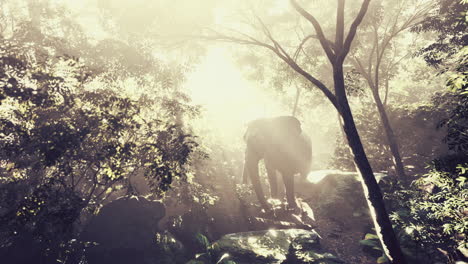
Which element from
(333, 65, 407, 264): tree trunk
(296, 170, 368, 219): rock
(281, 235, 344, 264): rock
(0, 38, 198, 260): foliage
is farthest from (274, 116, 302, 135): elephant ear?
(0, 38, 198, 260): foliage

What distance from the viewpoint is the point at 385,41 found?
557 inches

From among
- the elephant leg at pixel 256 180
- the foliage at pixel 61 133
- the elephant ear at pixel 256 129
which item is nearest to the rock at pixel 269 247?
the elephant leg at pixel 256 180

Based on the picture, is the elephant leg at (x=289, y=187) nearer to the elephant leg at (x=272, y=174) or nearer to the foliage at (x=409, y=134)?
the elephant leg at (x=272, y=174)

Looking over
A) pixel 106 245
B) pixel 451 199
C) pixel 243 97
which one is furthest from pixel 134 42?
pixel 243 97

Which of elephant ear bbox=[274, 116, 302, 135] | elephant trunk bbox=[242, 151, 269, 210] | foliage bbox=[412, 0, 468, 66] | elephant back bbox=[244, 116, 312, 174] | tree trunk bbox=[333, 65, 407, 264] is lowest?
tree trunk bbox=[333, 65, 407, 264]

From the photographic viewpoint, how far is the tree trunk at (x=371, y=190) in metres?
6.31

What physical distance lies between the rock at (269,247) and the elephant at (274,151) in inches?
130

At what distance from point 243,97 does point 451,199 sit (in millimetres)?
43757

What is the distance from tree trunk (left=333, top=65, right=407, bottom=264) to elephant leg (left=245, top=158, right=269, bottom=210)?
20.2ft

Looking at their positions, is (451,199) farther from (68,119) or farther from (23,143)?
(23,143)

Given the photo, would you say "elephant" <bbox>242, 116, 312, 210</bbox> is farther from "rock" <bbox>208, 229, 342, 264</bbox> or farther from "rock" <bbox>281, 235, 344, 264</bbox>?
"rock" <bbox>281, 235, 344, 264</bbox>

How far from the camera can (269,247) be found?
844 centimetres

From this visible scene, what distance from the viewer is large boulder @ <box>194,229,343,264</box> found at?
312 inches

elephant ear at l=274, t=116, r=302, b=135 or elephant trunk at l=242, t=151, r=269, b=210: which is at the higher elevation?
elephant ear at l=274, t=116, r=302, b=135
